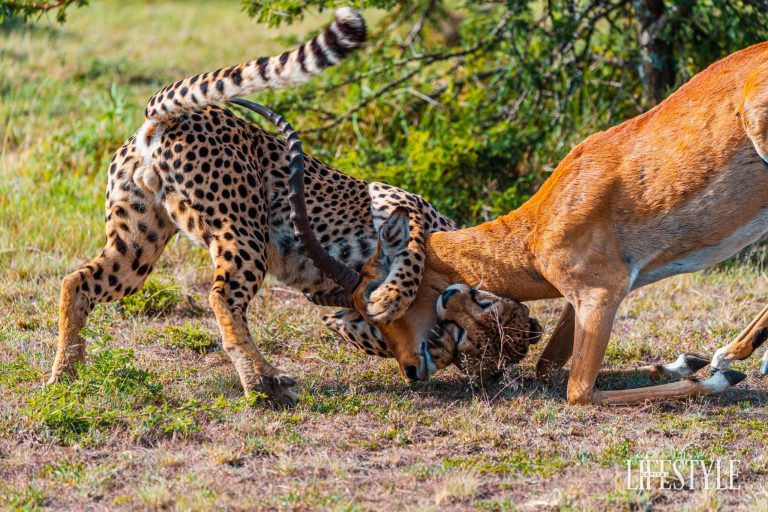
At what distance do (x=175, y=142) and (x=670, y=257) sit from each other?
2.82m

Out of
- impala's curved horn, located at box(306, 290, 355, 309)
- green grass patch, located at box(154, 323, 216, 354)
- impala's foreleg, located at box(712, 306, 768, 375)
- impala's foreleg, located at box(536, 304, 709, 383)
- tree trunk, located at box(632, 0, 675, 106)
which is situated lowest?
green grass patch, located at box(154, 323, 216, 354)

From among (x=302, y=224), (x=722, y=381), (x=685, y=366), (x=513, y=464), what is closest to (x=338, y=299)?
(x=302, y=224)

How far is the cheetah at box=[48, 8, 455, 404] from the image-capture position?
571 cm

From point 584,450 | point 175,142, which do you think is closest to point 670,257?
point 584,450

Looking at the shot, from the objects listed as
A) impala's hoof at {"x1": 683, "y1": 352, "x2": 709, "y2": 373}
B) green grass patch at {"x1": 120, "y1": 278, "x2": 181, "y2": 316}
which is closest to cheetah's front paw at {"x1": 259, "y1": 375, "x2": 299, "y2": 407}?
green grass patch at {"x1": 120, "y1": 278, "x2": 181, "y2": 316}

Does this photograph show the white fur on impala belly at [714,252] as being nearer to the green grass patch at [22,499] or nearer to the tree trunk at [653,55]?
the green grass patch at [22,499]

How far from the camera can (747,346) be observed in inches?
234

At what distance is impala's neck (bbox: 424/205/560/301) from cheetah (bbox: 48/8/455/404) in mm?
144

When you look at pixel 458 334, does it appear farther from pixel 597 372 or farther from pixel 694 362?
pixel 694 362

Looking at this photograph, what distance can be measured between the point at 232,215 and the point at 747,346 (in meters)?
2.97

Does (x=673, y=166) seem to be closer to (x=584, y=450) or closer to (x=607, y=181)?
(x=607, y=181)

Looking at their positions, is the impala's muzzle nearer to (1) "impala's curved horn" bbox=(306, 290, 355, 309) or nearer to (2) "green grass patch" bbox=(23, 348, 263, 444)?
(1) "impala's curved horn" bbox=(306, 290, 355, 309)

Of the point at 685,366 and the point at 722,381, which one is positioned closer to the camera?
the point at 722,381

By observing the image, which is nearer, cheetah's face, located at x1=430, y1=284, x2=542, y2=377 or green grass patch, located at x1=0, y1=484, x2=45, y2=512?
green grass patch, located at x1=0, y1=484, x2=45, y2=512
